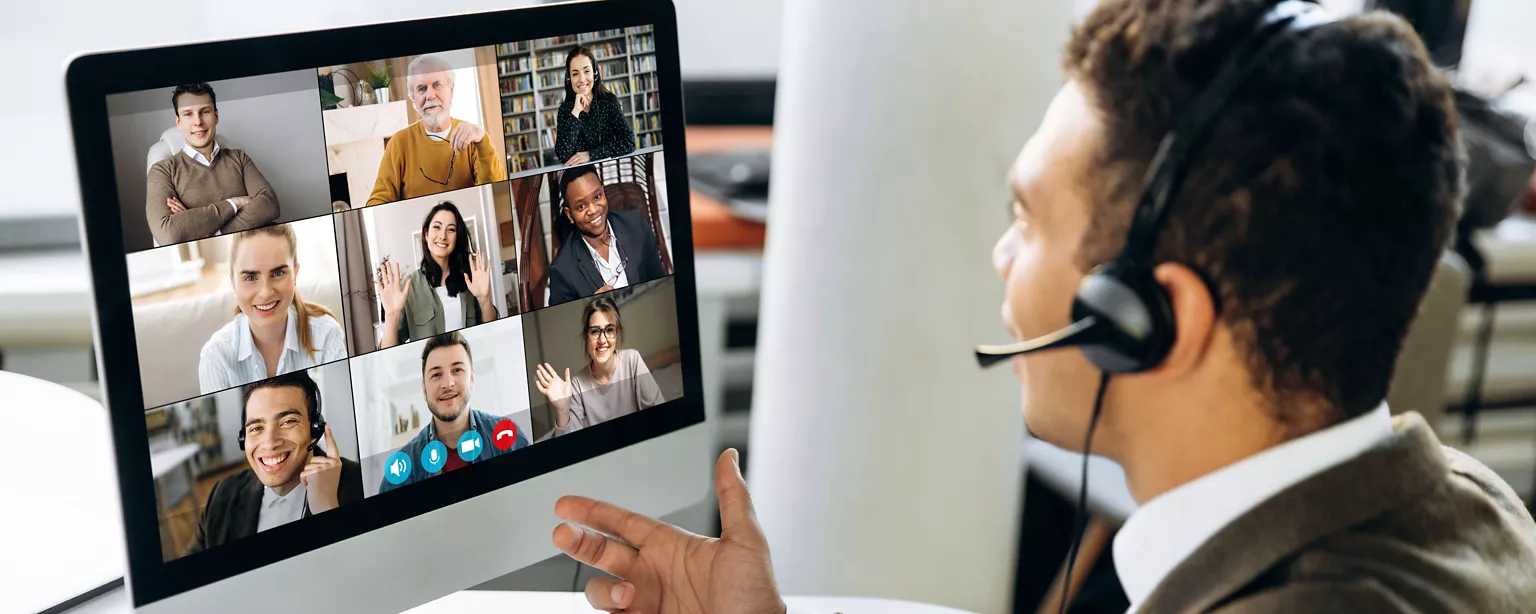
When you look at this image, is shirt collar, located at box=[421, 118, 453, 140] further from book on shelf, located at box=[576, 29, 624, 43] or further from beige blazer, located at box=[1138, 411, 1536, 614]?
beige blazer, located at box=[1138, 411, 1536, 614]

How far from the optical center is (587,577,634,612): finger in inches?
34.9

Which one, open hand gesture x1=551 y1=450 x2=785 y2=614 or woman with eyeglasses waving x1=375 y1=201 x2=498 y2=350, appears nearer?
woman with eyeglasses waving x1=375 y1=201 x2=498 y2=350

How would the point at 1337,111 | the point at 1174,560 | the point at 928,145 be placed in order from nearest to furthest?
the point at 1337,111 < the point at 1174,560 < the point at 928,145

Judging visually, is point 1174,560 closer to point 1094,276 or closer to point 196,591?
point 1094,276

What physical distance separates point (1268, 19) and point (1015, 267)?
0.74 feet

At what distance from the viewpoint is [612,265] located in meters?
0.83

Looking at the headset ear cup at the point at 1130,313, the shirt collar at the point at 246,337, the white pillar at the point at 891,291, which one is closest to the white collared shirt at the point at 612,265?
the shirt collar at the point at 246,337

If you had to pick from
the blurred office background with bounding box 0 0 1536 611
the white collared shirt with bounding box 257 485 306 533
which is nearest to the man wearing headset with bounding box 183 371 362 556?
the white collared shirt with bounding box 257 485 306 533

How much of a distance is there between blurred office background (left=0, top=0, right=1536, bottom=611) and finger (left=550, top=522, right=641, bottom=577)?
68 centimetres

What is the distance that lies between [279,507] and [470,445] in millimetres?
127

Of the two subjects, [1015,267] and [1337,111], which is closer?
[1337,111]

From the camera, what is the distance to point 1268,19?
2.23 ft

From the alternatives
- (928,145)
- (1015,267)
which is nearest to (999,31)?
(928,145)

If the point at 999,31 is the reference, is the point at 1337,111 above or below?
below
